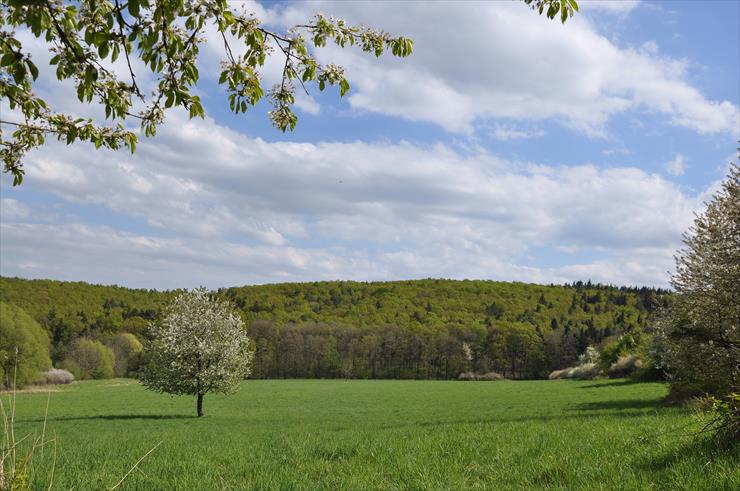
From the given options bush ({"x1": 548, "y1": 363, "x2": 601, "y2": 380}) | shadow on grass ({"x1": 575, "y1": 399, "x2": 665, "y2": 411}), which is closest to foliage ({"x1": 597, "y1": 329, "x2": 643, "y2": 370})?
bush ({"x1": 548, "y1": 363, "x2": 601, "y2": 380})

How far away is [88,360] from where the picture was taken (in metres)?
111

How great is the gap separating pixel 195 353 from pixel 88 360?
9184cm

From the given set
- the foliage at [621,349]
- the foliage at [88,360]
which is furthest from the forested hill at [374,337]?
the foliage at [621,349]

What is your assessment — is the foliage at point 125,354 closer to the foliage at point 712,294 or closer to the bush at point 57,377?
the bush at point 57,377

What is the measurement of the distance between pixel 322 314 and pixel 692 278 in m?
154

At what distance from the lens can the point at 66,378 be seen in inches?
3716

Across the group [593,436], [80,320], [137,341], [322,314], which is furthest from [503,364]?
[593,436]

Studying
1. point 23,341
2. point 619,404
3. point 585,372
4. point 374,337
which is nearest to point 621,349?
point 585,372

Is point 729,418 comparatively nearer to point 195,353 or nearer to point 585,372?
point 195,353

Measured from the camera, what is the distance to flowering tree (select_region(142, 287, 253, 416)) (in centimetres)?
3366

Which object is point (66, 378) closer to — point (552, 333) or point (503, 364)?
point (503, 364)

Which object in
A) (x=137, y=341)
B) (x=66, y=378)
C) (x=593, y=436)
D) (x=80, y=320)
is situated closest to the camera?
(x=593, y=436)

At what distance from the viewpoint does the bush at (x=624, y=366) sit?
2478 inches

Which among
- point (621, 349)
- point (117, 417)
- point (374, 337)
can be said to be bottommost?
point (374, 337)
